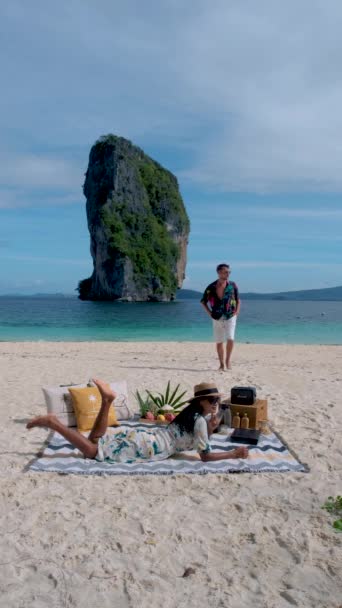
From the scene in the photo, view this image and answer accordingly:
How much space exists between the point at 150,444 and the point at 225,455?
2.26 ft

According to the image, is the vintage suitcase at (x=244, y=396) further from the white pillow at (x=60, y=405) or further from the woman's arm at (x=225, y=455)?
the white pillow at (x=60, y=405)

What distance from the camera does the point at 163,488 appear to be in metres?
4.20

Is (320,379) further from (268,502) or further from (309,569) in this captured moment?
(309,569)

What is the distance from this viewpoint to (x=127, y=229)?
83125 millimetres

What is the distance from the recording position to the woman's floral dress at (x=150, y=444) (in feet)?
15.1

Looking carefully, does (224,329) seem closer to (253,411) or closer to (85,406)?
(253,411)

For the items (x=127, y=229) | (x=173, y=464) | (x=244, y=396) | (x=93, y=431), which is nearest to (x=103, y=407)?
(x=93, y=431)

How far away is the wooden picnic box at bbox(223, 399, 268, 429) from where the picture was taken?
5.70 m

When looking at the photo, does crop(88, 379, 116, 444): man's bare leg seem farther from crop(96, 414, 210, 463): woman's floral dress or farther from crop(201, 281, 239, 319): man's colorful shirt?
crop(201, 281, 239, 319): man's colorful shirt

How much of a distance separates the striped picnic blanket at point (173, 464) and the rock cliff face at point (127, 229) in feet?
238

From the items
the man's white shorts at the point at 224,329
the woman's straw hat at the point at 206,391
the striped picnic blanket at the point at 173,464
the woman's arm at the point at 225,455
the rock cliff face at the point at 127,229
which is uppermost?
the rock cliff face at the point at 127,229

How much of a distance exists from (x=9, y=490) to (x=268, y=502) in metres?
2.05

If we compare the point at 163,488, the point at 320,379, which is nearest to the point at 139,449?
the point at 163,488

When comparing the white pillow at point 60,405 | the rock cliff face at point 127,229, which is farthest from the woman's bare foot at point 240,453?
the rock cliff face at point 127,229
